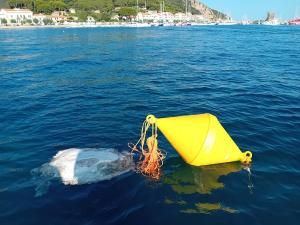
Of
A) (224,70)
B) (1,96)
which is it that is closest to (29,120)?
(1,96)

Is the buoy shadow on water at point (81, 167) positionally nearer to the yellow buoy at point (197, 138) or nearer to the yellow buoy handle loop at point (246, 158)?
the yellow buoy at point (197, 138)

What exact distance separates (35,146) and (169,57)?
28627 millimetres

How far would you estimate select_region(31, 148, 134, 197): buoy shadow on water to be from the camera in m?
9.88

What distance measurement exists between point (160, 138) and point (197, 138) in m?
3.70

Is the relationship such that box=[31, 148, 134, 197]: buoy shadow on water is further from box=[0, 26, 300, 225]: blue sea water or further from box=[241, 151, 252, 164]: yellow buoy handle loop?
box=[241, 151, 252, 164]: yellow buoy handle loop

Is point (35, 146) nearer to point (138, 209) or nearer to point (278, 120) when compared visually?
point (138, 209)

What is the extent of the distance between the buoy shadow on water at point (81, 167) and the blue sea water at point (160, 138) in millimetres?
317

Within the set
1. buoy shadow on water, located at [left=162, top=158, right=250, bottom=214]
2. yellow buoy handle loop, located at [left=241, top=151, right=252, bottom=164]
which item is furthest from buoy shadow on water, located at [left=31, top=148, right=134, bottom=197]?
yellow buoy handle loop, located at [left=241, top=151, right=252, bottom=164]

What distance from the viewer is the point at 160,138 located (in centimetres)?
1349

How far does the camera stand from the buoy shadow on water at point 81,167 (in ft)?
32.4

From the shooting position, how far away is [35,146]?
12.7 metres

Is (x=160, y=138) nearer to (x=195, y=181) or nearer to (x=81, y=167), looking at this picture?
(x=195, y=181)

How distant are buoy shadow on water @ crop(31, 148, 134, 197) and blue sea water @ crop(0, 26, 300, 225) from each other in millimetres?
317

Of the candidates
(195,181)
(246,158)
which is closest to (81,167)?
(195,181)
